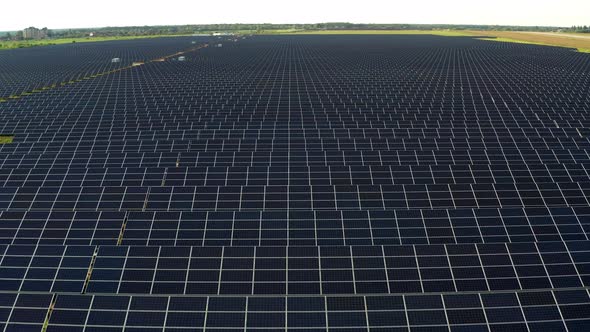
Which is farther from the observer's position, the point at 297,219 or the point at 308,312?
the point at 297,219

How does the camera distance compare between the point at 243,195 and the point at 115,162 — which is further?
the point at 115,162

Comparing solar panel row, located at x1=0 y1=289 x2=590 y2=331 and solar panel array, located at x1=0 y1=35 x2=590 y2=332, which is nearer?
solar panel row, located at x1=0 y1=289 x2=590 y2=331

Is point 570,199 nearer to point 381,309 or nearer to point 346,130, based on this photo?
point 381,309

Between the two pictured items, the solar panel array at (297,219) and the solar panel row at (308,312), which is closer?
the solar panel row at (308,312)

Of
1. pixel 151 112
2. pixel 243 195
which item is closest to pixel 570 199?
pixel 243 195

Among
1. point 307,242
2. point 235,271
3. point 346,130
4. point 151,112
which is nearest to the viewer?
point 235,271

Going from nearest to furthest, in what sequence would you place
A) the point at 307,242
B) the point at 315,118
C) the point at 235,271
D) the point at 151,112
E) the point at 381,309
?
1. the point at 381,309
2. the point at 235,271
3. the point at 307,242
4. the point at 315,118
5. the point at 151,112

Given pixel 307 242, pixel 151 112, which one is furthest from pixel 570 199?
pixel 151 112
